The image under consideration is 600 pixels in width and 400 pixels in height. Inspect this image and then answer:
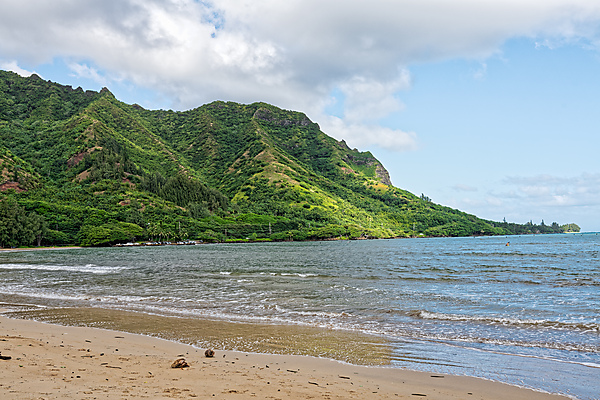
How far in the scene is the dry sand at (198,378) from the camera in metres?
7.16

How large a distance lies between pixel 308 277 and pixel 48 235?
136634 mm

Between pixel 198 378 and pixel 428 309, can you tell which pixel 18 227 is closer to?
→ pixel 428 309

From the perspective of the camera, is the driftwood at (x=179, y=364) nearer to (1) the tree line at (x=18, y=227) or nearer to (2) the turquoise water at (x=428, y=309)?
(2) the turquoise water at (x=428, y=309)

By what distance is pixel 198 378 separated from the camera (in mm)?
8266

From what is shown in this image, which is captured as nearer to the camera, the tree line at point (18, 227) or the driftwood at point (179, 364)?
the driftwood at point (179, 364)

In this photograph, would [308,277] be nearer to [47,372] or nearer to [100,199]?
[47,372]

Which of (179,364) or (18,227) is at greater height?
(18,227)

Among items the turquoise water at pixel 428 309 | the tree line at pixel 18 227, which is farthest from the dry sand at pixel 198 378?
the tree line at pixel 18 227

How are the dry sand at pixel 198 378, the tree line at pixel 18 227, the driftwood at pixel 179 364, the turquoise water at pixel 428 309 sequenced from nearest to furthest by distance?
the dry sand at pixel 198 378 → the driftwood at pixel 179 364 → the turquoise water at pixel 428 309 → the tree line at pixel 18 227

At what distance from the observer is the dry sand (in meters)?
7.16

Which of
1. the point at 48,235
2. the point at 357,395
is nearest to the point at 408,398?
the point at 357,395

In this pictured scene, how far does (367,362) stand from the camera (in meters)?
10.5

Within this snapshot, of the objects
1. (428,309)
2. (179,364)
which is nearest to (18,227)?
(428,309)

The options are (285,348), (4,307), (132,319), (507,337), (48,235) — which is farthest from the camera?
(48,235)
